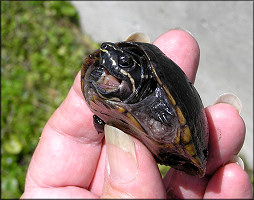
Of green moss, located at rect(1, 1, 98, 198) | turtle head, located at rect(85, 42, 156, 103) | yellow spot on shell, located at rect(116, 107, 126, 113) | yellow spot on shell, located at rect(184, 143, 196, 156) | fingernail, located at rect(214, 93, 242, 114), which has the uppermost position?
turtle head, located at rect(85, 42, 156, 103)

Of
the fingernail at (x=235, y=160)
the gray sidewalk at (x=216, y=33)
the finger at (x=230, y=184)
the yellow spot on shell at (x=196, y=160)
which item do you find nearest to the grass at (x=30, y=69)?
the gray sidewalk at (x=216, y=33)

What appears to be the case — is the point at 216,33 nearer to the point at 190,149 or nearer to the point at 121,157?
the point at 190,149

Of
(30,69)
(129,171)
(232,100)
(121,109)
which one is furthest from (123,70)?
(30,69)

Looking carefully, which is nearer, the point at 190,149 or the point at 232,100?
the point at 190,149

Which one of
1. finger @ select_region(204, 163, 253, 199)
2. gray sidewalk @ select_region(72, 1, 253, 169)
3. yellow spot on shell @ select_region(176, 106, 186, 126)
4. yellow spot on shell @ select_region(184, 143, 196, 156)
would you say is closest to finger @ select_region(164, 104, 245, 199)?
finger @ select_region(204, 163, 253, 199)

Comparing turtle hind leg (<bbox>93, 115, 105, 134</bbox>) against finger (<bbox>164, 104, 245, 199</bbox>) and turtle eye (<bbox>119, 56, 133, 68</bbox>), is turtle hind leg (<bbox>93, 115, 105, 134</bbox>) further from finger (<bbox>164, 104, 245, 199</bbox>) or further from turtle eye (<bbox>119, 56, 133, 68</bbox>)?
finger (<bbox>164, 104, 245, 199</bbox>)

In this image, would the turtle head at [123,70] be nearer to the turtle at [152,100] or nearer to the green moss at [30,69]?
the turtle at [152,100]
